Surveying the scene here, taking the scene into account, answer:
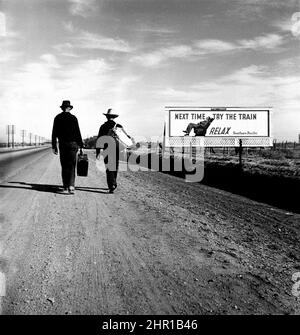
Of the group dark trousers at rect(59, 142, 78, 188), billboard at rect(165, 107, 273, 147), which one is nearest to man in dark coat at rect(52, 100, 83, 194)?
dark trousers at rect(59, 142, 78, 188)

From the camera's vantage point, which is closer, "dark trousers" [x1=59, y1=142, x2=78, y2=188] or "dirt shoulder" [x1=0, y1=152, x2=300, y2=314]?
"dirt shoulder" [x1=0, y1=152, x2=300, y2=314]

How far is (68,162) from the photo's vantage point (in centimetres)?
763

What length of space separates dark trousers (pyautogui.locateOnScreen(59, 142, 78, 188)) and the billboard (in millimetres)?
25913

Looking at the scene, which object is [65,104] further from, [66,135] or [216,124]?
[216,124]

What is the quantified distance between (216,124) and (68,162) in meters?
27.7

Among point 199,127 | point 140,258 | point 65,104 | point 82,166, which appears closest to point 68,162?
point 65,104

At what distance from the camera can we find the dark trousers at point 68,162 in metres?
7.52

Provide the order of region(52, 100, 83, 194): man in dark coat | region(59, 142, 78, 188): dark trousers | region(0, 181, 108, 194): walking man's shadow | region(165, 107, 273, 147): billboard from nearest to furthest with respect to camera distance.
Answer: region(59, 142, 78, 188): dark trousers < region(52, 100, 83, 194): man in dark coat < region(0, 181, 108, 194): walking man's shadow < region(165, 107, 273, 147): billboard

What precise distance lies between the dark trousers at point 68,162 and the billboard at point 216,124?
2591cm

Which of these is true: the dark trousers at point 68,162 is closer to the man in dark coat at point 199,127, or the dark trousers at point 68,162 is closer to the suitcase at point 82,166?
the suitcase at point 82,166

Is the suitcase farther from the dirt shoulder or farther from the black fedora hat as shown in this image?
the dirt shoulder

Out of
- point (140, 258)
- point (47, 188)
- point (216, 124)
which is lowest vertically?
point (140, 258)

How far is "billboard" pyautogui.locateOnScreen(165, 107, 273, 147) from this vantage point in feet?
110
